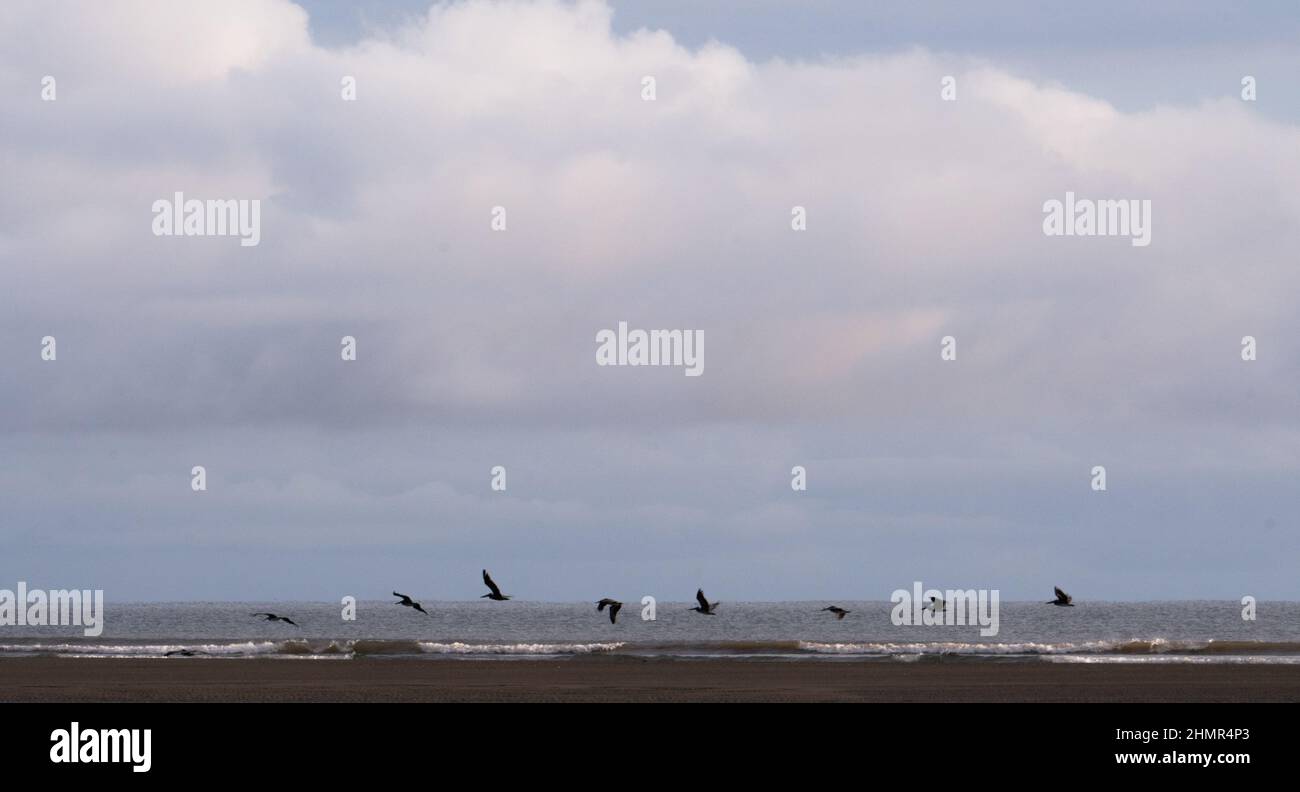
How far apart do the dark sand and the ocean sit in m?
3.79

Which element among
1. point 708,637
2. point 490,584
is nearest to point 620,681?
point 490,584

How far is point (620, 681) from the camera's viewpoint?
37.4 meters

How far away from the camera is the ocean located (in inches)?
1964

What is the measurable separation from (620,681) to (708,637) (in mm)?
44647

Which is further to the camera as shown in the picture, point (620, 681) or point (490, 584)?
point (490, 584)

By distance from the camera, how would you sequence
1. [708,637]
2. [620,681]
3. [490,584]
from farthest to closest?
[708,637] → [490,584] → [620,681]

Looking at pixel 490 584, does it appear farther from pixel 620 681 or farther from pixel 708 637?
pixel 708 637

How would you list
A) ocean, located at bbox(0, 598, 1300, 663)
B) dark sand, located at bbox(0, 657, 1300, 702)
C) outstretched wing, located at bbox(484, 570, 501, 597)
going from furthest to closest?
ocean, located at bbox(0, 598, 1300, 663) < outstretched wing, located at bbox(484, 570, 501, 597) < dark sand, located at bbox(0, 657, 1300, 702)

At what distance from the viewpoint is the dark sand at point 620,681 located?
33.1 metres

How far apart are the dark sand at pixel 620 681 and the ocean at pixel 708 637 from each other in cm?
379

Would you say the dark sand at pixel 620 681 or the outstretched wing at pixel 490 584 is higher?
the outstretched wing at pixel 490 584

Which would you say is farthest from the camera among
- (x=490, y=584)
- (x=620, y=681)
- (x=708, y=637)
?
(x=708, y=637)

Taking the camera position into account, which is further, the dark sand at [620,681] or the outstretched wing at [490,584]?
the outstretched wing at [490,584]
